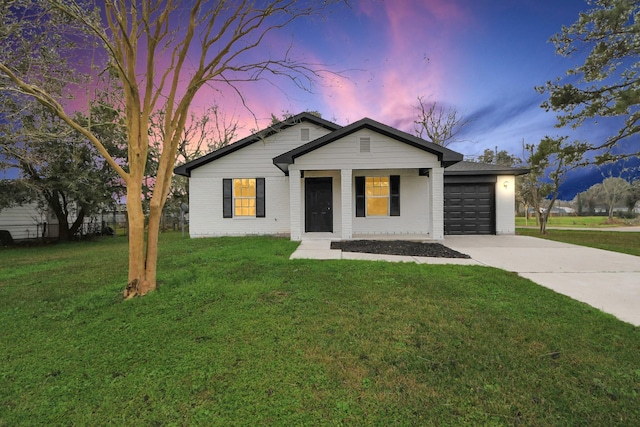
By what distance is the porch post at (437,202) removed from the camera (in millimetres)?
9570

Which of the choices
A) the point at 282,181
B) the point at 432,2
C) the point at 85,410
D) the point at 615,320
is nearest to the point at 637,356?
the point at 615,320

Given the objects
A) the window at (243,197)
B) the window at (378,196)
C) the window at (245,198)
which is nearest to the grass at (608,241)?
the window at (378,196)

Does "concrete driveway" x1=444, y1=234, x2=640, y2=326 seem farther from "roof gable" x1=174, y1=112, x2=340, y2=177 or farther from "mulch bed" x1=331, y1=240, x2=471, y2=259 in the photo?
"roof gable" x1=174, y1=112, x2=340, y2=177

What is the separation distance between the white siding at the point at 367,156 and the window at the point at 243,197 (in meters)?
2.93

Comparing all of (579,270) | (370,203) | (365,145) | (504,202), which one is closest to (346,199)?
(365,145)

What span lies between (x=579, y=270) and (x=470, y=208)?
6.69m

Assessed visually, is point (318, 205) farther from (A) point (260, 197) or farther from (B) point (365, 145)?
(B) point (365, 145)

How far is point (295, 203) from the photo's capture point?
32.8 feet

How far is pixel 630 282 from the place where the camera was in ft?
15.9

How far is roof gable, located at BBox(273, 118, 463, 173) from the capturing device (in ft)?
30.5

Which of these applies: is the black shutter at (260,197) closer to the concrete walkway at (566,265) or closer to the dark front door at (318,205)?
the dark front door at (318,205)

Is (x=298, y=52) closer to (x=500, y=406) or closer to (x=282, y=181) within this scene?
(x=500, y=406)

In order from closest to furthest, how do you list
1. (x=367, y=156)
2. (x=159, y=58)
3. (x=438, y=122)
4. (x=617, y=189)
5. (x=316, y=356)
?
1. (x=316, y=356)
2. (x=159, y=58)
3. (x=367, y=156)
4. (x=438, y=122)
5. (x=617, y=189)

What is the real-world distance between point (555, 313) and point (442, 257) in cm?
349
